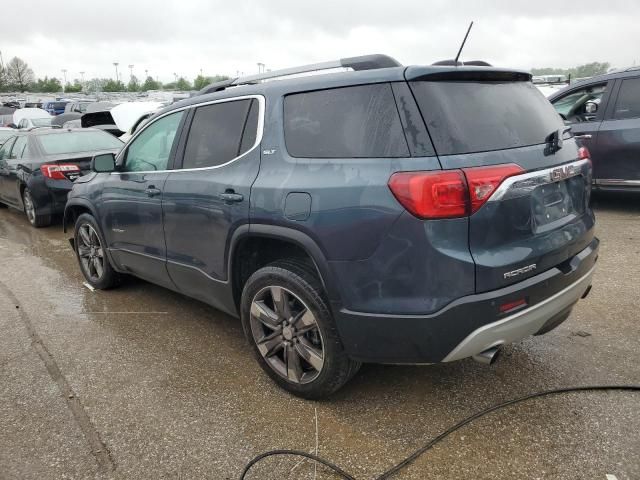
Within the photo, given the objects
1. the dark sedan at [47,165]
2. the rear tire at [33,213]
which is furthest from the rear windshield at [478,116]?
the rear tire at [33,213]

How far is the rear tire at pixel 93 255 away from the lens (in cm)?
475

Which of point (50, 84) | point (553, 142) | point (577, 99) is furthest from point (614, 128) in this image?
point (50, 84)

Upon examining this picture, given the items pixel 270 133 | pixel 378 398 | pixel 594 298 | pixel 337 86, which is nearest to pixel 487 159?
pixel 337 86

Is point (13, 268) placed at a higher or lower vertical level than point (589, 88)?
lower

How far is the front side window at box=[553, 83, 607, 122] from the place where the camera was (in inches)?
275

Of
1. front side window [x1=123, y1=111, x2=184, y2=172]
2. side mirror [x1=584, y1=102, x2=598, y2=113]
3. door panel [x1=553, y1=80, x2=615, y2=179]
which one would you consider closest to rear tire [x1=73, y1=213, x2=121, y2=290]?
front side window [x1=123, y1=111, x2=184, y2=172]

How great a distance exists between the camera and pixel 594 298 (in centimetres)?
417

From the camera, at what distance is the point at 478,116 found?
2.44 meters

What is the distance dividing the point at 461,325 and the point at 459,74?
1199 mm

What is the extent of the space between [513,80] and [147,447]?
8.95 ft

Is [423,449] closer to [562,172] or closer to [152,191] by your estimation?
[562,172]

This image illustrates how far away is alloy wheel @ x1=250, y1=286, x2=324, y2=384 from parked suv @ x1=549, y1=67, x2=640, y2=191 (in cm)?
559

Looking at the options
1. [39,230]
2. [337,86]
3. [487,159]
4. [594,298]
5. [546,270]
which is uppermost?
[337,86]

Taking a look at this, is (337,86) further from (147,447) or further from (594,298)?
(594,298)
